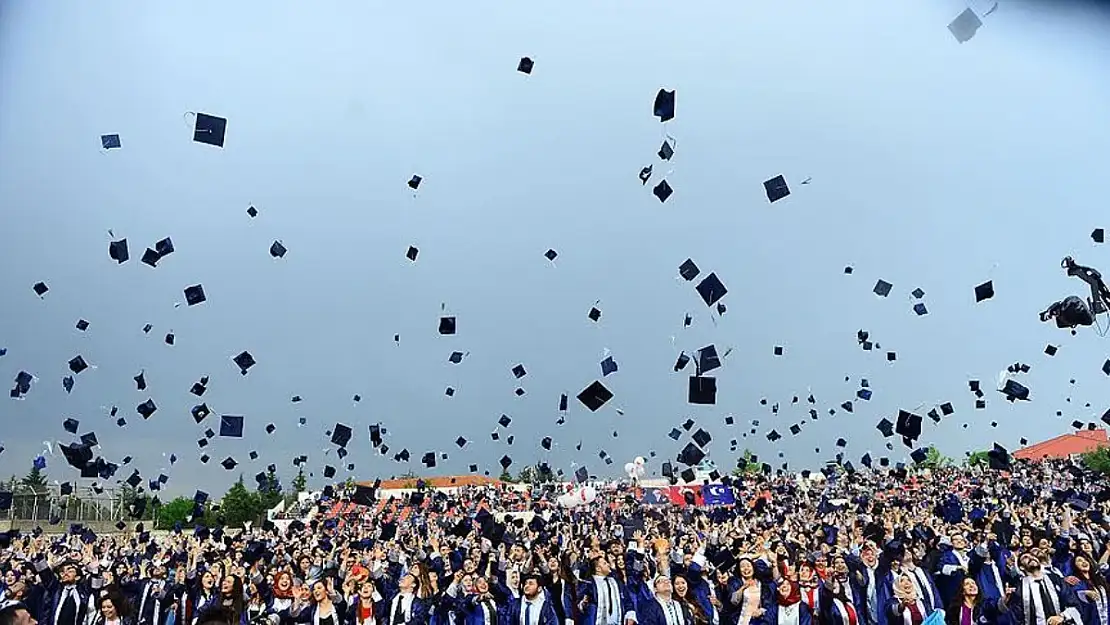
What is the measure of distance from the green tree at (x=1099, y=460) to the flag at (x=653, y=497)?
20.5 meters

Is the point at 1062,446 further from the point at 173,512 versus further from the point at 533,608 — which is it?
the point at 533,608

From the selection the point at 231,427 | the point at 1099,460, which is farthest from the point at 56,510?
the point at 1099,460

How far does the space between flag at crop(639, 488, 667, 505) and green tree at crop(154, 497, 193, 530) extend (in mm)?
22194

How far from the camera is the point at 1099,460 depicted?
1528 inches

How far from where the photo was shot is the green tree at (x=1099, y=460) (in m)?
36.3

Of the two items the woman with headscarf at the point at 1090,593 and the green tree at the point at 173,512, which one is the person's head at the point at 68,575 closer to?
the woman with headscarf at the point at 1090,593

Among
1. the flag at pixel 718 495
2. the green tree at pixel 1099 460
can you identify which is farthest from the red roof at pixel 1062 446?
the flag at pixel 718 495

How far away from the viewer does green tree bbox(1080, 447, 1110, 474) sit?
36303 millimetres

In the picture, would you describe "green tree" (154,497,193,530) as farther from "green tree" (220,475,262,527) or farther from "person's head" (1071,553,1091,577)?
"person's head" (1071,553,1091,577)

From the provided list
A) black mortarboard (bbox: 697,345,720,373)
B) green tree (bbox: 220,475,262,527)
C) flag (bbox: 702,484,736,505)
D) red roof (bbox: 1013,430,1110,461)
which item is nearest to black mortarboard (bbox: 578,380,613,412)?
black mortarboard (bbox: 697,345,720,373)

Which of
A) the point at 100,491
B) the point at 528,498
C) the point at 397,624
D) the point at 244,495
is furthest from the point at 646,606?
the point at 244,495

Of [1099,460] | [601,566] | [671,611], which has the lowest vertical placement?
[671,611]

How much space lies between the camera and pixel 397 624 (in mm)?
6562

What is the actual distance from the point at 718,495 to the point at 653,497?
5.92m
